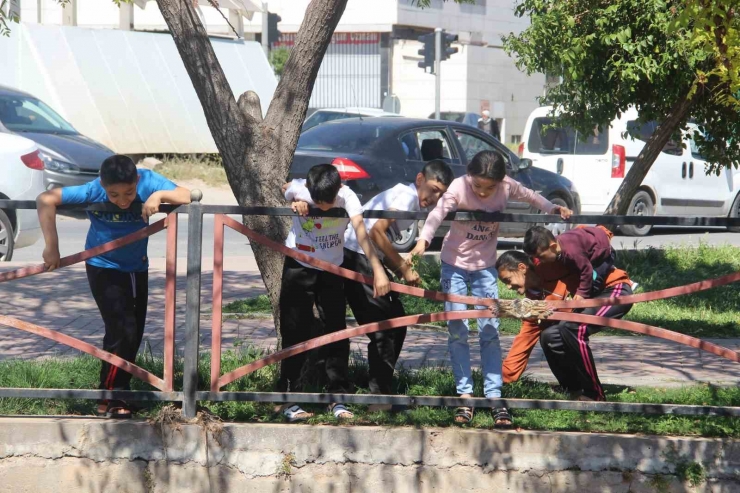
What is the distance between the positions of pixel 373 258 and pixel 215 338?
86cm

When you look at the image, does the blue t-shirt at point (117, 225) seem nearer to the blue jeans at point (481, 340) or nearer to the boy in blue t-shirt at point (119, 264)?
the boy in blue t-shirt at point (119, 264)

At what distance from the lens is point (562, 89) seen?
964cm

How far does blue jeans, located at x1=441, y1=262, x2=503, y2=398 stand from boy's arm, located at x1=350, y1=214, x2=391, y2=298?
437 millimetres

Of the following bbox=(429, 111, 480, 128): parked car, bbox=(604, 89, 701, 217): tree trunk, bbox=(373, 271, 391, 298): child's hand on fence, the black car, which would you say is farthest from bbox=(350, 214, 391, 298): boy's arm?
bbox=(429, 111, 480, 128): parked car

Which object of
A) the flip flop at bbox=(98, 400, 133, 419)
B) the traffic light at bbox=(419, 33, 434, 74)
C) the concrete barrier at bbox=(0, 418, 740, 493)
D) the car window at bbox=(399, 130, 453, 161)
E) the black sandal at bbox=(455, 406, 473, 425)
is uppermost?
the traffic light at bbox=(419, 33, 434, 74)

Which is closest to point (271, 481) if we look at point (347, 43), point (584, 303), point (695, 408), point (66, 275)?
point (584, 303)

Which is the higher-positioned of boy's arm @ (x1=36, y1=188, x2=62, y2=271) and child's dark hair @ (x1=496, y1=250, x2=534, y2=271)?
boy's arm @ (x1=36, y1=188, x2=62, y2=271)

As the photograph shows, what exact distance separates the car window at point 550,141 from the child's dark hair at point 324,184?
1021 centimetres

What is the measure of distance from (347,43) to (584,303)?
31554 mm

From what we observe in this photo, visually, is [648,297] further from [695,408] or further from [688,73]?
[688,73]

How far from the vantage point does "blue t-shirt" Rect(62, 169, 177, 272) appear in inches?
194

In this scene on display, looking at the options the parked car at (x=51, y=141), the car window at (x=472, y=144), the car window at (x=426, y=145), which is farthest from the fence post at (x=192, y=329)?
the parked car at (x=51, y=141)

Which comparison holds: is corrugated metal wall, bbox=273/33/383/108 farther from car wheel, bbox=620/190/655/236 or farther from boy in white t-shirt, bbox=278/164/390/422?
boy in white t-shirt, bbox=278/164/390/422

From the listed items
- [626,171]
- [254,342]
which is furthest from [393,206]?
[626,171]
